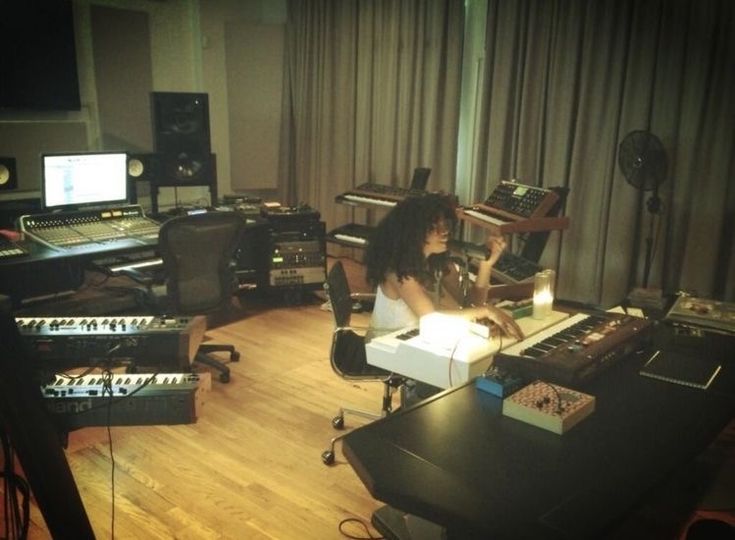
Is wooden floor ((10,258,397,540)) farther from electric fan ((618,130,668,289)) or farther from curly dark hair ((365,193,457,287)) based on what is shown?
electric fan ((618,130,668,289))

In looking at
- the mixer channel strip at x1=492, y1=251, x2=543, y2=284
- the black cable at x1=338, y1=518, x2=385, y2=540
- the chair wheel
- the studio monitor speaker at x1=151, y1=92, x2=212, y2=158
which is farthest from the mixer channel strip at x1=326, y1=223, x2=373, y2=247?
the black cable at x1=338, y1=518, x2=385, y2=540

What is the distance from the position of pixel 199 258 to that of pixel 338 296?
104 cm

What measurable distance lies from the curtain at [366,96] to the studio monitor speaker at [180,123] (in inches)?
67.9

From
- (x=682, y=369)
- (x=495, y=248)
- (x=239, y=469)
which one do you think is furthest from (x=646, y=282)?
(x=239, y=469)

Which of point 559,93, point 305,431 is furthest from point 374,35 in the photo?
point 305,431

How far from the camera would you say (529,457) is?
129 centimetres

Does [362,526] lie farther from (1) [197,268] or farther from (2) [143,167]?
(2) [143,167]

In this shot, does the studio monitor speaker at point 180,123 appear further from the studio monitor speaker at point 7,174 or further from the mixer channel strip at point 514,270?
the mixer channel strip at point 514,270

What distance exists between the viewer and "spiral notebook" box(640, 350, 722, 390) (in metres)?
1.67

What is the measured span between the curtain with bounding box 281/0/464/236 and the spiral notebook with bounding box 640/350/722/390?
3534 millimetres

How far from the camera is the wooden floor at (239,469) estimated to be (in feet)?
7.30

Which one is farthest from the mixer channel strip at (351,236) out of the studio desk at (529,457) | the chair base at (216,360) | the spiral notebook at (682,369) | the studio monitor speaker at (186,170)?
the studio desk at (529,457)

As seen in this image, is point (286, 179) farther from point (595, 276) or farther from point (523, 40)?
point (595, 276)

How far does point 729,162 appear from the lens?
3922 mm
